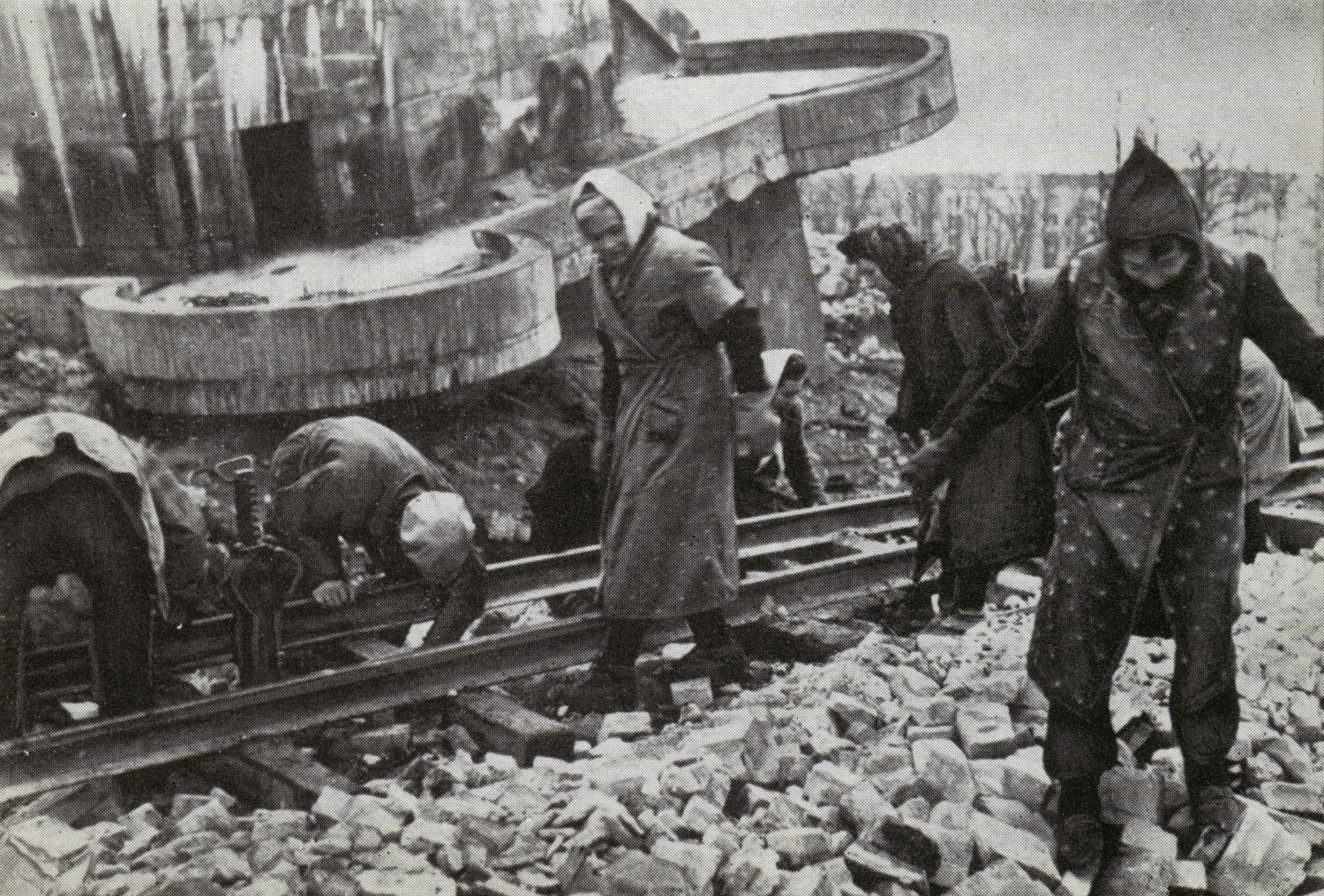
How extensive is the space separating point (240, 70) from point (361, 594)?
22.3ft

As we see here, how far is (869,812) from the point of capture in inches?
173

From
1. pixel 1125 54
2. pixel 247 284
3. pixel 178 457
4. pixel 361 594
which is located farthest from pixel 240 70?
pixel 1125 54

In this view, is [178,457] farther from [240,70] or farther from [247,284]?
[240,70]

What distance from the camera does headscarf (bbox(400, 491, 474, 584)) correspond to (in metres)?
6.04

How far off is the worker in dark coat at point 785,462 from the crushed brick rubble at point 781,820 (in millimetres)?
2893

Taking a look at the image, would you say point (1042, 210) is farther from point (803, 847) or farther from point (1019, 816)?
point (803, 847)

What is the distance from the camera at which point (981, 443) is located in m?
6.19

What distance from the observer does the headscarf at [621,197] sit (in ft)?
18.9

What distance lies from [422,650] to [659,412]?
1.44 m

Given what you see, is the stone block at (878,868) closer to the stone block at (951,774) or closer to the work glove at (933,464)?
the stone block at (951,774)

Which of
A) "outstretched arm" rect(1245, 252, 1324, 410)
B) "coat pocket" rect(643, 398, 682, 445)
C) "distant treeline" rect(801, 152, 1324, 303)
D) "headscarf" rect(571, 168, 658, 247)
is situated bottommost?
"distant treeline" rect(801, 152, 1324, 303)

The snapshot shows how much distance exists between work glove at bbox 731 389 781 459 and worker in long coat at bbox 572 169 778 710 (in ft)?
3.44

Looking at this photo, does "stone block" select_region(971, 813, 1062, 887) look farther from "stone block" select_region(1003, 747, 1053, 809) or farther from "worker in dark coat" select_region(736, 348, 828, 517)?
"worker in dark coat" select_region(736, 348, 828, 517)

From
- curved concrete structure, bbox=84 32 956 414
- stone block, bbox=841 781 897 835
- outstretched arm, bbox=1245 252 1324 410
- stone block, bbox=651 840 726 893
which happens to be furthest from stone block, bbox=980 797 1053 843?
curved concrete structure, bbox=84 32 956 414
